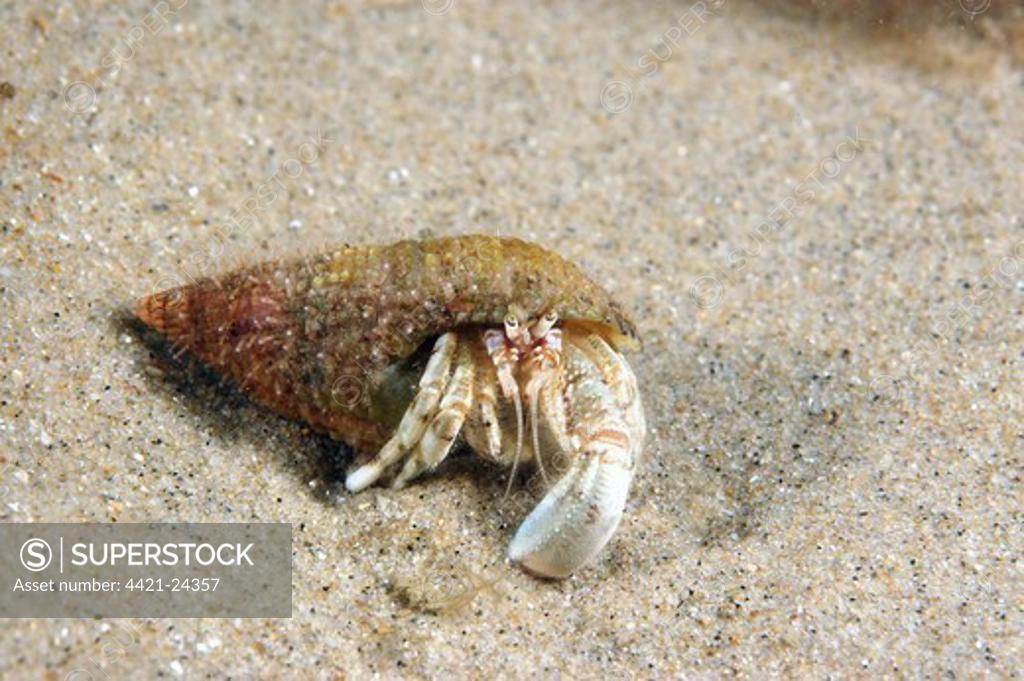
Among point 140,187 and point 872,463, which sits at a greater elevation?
point 872,463

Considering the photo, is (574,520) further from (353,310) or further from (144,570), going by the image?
(144,570)

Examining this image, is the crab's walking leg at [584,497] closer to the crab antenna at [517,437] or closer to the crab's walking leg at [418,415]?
the crab antenna at [517,437]

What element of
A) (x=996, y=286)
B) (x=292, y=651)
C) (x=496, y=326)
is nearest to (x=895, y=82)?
(x=996, y=286)

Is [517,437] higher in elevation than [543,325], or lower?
lower

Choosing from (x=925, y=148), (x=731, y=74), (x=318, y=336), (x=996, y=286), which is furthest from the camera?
(x=731, y=74)

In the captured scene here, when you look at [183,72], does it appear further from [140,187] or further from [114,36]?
[140,187]

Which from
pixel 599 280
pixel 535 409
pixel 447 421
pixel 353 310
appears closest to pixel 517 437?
pixel 535 409

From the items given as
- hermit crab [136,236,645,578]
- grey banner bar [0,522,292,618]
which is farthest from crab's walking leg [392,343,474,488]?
grey banner bar [0,522,292,618]

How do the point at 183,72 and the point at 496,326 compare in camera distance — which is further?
the point at 183,72
